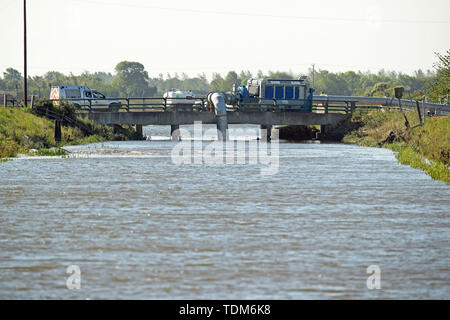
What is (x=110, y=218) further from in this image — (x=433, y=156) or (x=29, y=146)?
(x=29, y=146)

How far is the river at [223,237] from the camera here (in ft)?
34.2

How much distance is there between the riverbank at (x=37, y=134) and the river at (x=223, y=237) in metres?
12.5

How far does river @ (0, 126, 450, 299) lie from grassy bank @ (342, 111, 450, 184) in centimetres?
439

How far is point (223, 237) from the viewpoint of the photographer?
1392 cm

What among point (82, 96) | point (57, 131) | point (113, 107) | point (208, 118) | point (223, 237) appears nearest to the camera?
point (223, 237)

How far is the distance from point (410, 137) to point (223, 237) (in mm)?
33345

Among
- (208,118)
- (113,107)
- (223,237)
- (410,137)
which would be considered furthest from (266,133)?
(223,237)

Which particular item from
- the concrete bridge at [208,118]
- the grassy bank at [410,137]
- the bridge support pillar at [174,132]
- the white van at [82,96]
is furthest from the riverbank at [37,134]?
the grassy bank at [410,137]

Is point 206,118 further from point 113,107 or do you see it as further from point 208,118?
point 113,107

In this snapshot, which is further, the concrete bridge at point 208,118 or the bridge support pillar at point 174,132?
the bridge support pillar at point 174,132

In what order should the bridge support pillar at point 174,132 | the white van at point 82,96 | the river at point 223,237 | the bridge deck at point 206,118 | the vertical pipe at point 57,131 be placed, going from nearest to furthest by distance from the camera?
the river at point 223,237 < the vertical pipe at point 57,131 < the bridge deck at point 206,118 < the bridge support pillar at point 174,132 < the white van at point 82,96

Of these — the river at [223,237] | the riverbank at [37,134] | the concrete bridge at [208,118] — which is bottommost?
the river at [223,237]

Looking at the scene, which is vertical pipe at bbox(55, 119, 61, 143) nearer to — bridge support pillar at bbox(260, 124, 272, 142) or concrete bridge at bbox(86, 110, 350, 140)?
concrete bridge at bbox(86, 110, 350, 140)

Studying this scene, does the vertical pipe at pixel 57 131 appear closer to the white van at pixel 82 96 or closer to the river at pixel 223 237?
the white van at pixel 82 96
